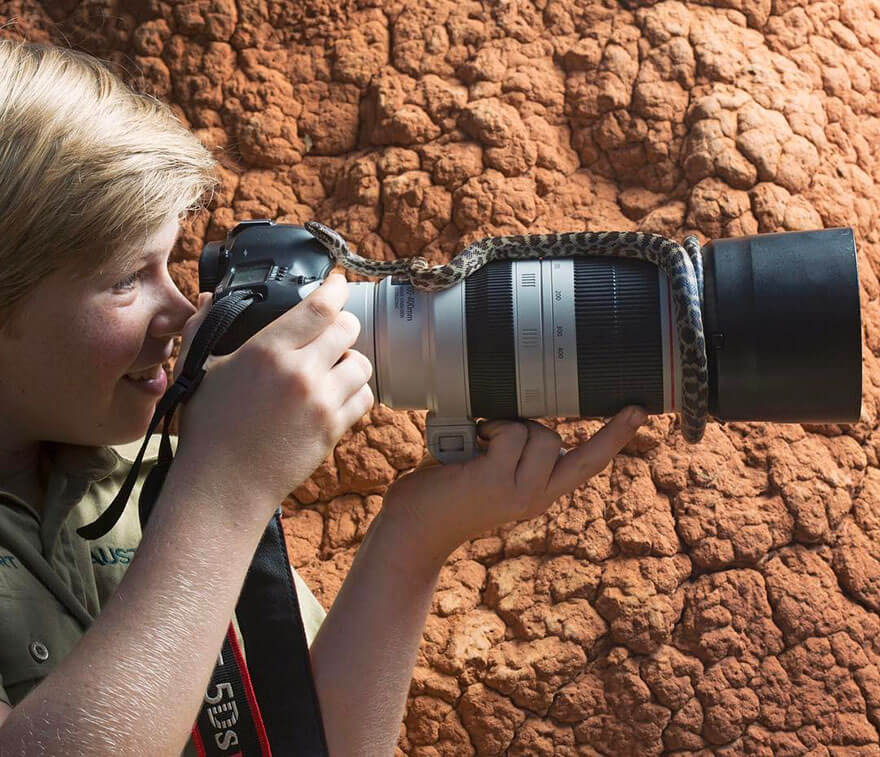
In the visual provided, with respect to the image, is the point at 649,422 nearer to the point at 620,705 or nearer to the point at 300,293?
the point at 620,705

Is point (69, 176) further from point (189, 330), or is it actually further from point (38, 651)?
point (38, 651)

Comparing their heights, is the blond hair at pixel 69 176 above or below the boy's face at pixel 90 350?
above

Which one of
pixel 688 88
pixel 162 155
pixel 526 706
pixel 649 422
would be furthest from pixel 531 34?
pixel 526 706

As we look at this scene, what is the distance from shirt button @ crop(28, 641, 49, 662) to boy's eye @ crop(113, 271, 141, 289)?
1.59 ft

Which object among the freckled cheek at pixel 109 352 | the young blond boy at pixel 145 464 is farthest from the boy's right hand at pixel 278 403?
the freckled cheek at pixel 109 352

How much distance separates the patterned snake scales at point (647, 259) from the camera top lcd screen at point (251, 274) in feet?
0.49

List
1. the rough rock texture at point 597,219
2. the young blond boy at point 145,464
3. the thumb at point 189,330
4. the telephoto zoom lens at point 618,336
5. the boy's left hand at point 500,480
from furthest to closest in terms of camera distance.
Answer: the rough rock texture at point 597,219, the boy's left hand at point 500,480, the telephoto zoom lens at point 618,336, the thumb at point 189,330, the young blond boy at point 145,464

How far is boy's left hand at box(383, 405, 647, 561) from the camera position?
1.48 meters

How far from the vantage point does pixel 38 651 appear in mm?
1279

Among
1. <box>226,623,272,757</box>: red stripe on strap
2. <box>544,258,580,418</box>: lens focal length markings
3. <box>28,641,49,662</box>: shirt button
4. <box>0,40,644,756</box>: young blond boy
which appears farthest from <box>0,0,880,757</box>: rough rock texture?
<box>28,641,49,662</box>: shirt button

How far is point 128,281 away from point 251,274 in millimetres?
165

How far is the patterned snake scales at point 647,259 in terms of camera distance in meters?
1.35

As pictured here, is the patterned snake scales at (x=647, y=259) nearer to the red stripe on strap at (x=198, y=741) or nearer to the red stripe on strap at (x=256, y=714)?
the red stripe on strap at (x=256, y=714)

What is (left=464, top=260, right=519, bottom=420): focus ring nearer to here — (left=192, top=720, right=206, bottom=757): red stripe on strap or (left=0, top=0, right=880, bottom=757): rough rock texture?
(left=192, top=720, right=206, bottom=757): red stripe on strap
